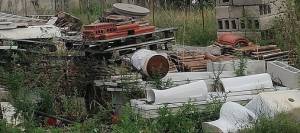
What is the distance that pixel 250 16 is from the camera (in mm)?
9047

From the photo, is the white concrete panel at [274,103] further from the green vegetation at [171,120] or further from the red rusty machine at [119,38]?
the red rusty machine at [119,38]

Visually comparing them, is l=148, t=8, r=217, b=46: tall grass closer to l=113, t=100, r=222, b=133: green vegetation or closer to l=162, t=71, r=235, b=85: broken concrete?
l=162, t=71, r=235, b=85: broken concrete

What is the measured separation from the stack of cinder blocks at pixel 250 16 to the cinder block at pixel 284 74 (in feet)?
7.17

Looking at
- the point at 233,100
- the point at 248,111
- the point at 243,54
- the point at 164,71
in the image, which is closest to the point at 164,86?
the point at 164,71

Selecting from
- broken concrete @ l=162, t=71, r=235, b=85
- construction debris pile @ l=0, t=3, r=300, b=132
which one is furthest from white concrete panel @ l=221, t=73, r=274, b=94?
broken concrete @ l=162, t=71, r=235, b=85

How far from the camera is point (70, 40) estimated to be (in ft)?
25.3

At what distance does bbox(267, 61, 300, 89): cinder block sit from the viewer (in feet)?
20.9

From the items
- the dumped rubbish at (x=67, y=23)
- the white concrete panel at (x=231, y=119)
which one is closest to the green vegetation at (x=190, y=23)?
the dumped rubbish at (x=67, y=23)

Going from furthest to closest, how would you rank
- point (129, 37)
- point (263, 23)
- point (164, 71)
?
point (263, 23) → point (129, 37) → point (164, 71)

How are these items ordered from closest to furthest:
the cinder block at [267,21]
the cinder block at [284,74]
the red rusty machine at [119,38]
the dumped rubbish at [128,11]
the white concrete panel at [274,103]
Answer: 1. the white concrete panel at [274,103]
2. the cinder block at [284,74]
3. the red rusty machine at [119,38]
4. the dumped rubbish at [128,11]
5. the cinder block at [267,21]

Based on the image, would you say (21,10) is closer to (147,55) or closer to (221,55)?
(221,55)

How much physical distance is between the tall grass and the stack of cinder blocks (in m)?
0.83

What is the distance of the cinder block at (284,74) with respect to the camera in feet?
Answer: 20.9

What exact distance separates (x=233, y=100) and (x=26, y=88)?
88.4 inches
